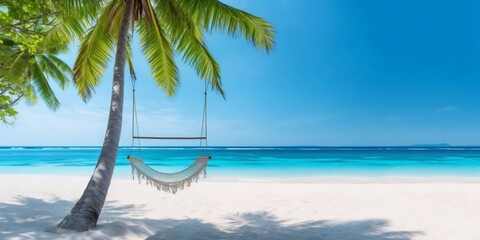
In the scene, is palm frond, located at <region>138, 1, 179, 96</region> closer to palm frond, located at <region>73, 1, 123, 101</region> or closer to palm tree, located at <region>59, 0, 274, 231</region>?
palm tree, located at <region>59, 0, 274, 231</region>

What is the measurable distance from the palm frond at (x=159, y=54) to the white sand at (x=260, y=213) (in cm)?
153

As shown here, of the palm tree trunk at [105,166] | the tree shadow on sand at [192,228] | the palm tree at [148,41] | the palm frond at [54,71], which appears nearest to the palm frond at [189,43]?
the palm tree at [148,41]

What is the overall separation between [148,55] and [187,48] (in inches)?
22.1

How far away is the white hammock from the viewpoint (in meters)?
3.04

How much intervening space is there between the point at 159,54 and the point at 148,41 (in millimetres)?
181

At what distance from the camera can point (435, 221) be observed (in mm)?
3299

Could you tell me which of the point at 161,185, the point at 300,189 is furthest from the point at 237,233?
the point at 300,189

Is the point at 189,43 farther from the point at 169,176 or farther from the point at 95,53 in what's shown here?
the point at 169,176

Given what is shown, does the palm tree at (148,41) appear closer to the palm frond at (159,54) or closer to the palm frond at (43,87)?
the palm frond at (159,54)

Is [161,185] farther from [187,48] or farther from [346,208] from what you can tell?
[346,208]

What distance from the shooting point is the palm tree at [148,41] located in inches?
108

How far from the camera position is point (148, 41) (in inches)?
148

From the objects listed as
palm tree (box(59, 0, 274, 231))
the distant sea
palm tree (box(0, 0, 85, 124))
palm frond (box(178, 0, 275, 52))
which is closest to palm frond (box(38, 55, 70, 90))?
palm tree (box(0, 0, 85, 124))

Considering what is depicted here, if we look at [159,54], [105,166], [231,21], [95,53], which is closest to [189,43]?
[159,54]
